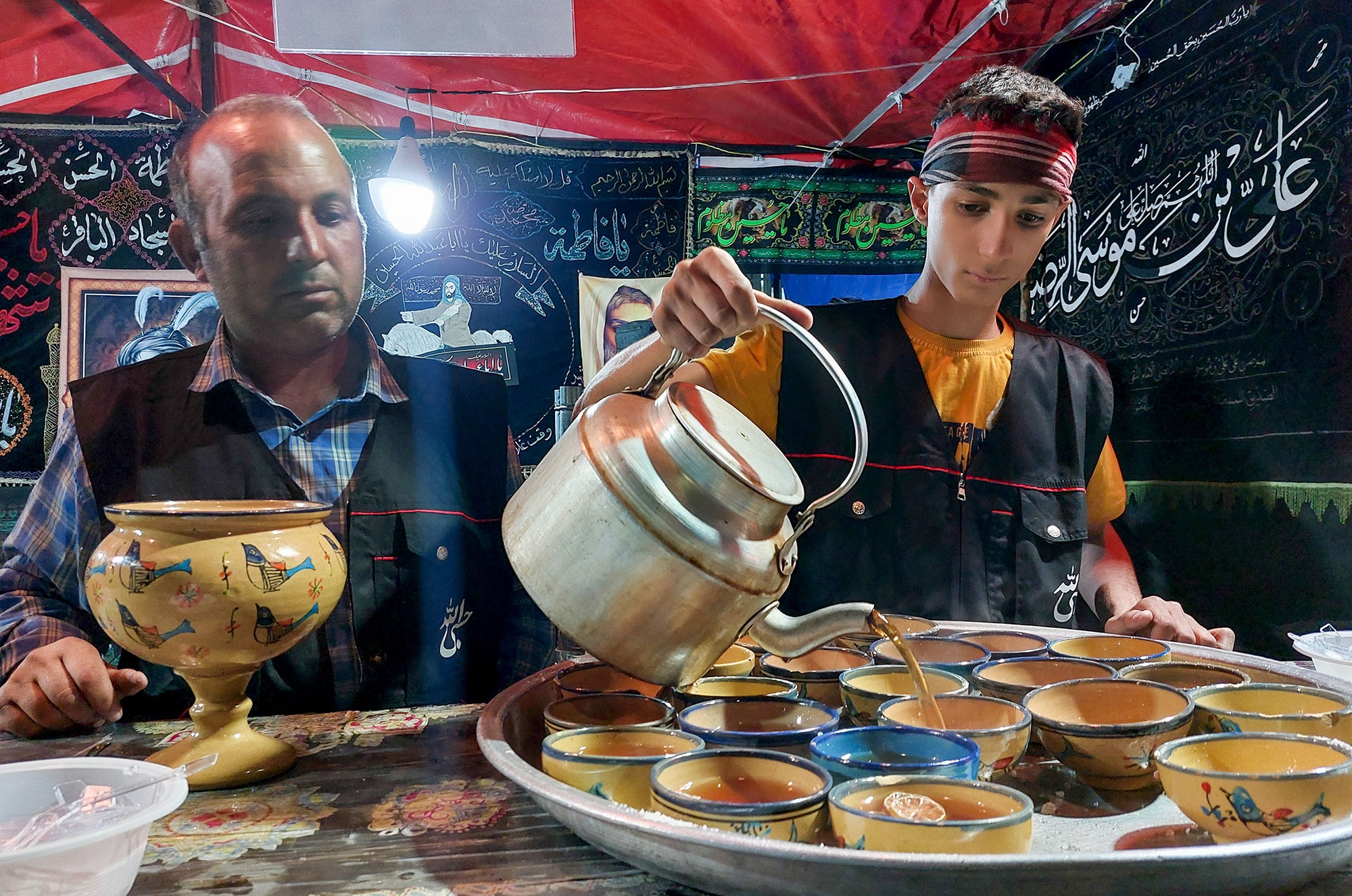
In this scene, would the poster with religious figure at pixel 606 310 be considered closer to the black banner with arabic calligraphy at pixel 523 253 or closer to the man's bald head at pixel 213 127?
the black banner with arabic calligraphy at pixel 523 253

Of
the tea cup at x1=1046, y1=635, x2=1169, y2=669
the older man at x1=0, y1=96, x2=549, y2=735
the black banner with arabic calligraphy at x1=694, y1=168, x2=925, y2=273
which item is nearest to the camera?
the tea cup at x1=1046, y1=635, x2=1169, y2=669

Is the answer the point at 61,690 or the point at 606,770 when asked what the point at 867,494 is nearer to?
the point at 606,770

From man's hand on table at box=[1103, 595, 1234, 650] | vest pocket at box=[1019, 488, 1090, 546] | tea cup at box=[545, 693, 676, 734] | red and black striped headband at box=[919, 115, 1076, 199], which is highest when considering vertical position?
red and black striped headband at box=[919, 115, 1076, 199]

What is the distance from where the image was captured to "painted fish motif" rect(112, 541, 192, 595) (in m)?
0.90

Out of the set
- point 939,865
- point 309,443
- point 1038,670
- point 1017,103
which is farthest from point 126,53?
point 939,865

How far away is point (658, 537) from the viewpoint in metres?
0.85

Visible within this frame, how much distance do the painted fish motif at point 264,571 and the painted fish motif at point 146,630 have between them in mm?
85

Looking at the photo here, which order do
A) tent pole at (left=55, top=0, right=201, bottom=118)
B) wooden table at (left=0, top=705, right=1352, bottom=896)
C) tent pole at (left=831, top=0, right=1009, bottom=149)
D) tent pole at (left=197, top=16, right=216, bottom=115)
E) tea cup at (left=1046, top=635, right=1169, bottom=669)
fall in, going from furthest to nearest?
1. tent pole at (left=197, top=16, right=216, bottom=115)
2. tent pole at (left=831, top=0, right=1009, bottom=149)
3. tent pole at (left=55, top=0, right=201, bottom=118)
4. tea cup at (left=1046, top=635, right=1169, bottom=669)
5. wooden table at (left=0, top=705, right=1352, bottom=896)

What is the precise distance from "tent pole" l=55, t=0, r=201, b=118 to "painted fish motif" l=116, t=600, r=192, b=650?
2.74 metres

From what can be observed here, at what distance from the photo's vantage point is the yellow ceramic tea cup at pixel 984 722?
91 cm

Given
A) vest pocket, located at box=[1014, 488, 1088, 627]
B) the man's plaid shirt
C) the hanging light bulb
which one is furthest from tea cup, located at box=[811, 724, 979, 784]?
the hanging light bulb

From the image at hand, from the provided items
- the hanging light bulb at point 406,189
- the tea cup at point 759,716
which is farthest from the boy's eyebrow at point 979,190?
the hanging light bulb at point 406,189

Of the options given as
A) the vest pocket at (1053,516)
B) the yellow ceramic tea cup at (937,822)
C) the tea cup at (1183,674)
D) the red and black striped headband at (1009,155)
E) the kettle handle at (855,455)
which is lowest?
the tea cup at (1183,674)

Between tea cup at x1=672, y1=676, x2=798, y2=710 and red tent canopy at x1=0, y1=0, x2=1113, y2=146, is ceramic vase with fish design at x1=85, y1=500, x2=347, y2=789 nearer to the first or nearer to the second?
tea cup at x1=672, y1=676, x2=798, y2=710
